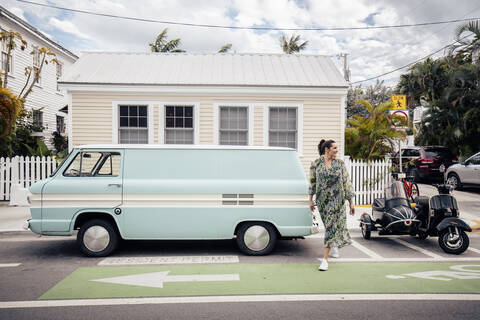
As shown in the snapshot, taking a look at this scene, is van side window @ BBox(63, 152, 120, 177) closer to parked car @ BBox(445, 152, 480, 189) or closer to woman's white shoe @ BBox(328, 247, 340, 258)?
woman's white shoe @ BBox(328, 247, 340, 258)

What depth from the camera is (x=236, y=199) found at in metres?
5.74

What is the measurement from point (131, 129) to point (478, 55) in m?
17.3

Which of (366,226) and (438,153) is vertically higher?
(438,153)

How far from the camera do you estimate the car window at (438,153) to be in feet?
54.0

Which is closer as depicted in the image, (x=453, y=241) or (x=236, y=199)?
(x=236, y=199)

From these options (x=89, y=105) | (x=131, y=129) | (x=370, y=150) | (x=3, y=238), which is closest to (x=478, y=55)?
(x=370, y=150)

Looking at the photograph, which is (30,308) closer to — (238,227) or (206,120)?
(238,227)

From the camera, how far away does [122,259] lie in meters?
5.70

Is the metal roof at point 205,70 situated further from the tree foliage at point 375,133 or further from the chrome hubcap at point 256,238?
the chrome hubcap at point 256,238

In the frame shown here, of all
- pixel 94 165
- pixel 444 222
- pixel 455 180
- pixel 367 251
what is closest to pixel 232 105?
pixel 94 165

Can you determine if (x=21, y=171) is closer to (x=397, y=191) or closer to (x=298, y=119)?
(x=298, y=119)

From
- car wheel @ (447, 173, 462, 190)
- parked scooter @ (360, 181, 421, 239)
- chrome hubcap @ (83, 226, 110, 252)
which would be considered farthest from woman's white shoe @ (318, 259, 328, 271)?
car wheel @ (447, 173, 462, 190)

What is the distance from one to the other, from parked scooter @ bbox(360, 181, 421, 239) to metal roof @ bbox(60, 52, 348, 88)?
18.0 ft

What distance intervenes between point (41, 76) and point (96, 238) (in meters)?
18.3
